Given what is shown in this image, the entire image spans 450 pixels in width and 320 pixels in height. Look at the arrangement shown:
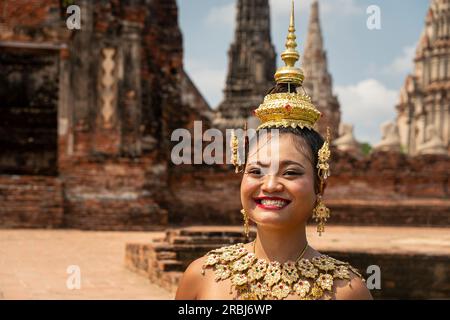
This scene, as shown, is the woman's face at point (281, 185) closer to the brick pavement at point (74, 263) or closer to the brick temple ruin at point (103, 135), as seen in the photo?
the brick pavement at point (74, 263)

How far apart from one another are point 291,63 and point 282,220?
58cm

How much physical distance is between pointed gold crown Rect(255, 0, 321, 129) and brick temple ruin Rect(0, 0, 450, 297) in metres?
8.42

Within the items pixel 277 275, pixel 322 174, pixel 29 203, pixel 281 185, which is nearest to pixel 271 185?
pixel 281 185

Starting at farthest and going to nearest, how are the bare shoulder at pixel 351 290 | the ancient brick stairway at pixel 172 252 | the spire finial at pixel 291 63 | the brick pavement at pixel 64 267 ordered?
the ancient brick stairway at pixel 172 252, the brick pavement at pixel 64 267, the spire finial at pixel 291 63, the bare shoulder at pixel 351 290

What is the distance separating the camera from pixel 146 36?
13.4 meters

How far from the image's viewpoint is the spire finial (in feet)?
8.52

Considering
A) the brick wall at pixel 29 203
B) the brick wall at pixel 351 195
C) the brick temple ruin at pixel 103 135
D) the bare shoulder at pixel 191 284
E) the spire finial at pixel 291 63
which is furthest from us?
the brick wall at pixel 351 195

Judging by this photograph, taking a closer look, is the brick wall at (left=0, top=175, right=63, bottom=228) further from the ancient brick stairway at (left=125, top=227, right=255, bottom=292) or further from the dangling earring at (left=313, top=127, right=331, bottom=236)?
the dangling earring at (left=313, top=127, right=331, bottom=236)

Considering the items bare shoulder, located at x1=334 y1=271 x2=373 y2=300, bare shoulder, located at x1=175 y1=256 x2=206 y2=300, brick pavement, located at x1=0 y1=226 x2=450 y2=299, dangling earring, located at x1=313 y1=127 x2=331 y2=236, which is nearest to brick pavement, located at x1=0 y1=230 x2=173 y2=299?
brick pavement, located at x1=0 y1=226 x2=450 y2=299

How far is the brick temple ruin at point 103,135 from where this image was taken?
1190cm

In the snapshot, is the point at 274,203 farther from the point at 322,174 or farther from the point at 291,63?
the point at 291,63

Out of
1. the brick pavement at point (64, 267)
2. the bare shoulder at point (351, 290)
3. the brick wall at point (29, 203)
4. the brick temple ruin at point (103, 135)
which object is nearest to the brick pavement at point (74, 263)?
the brick pavement at point (64, 267)

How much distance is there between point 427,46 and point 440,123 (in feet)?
15.7
